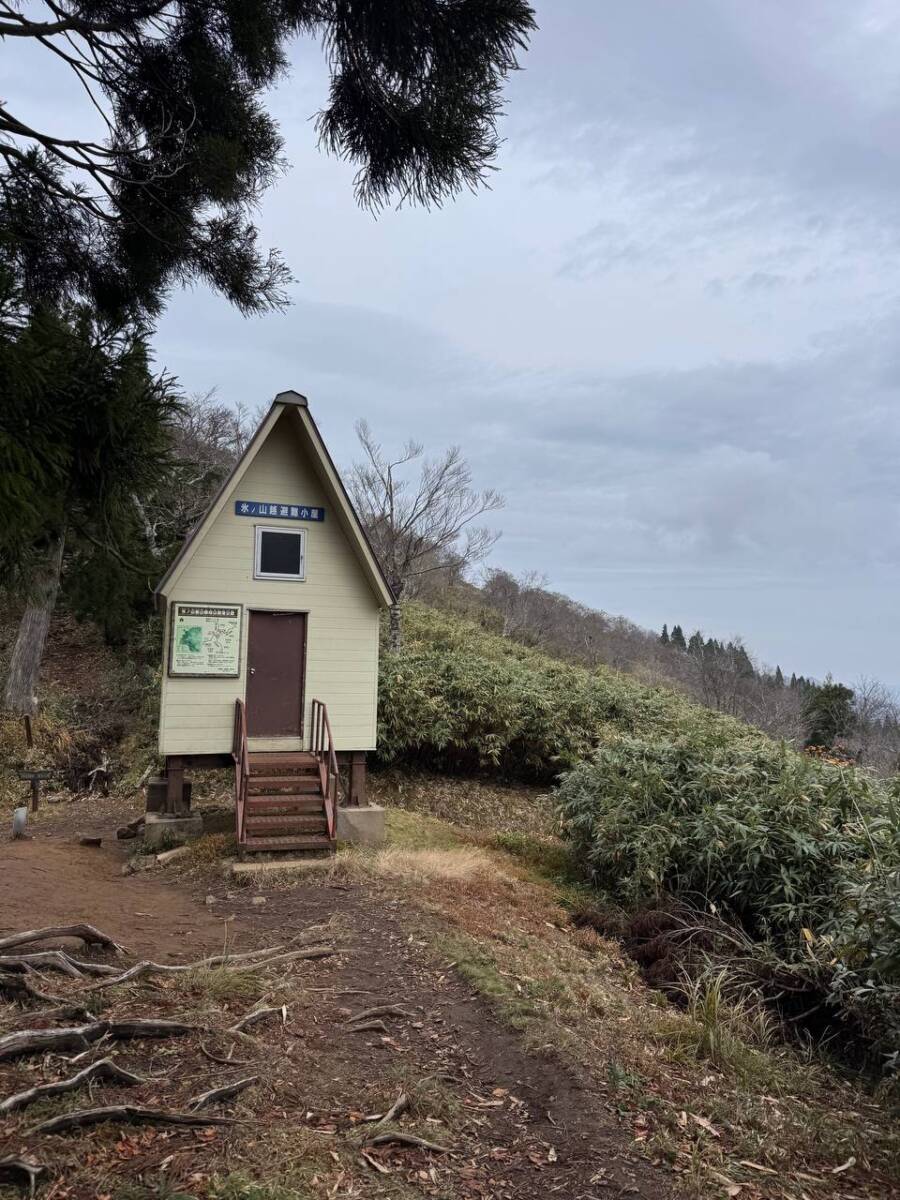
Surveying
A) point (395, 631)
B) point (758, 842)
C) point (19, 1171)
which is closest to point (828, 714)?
point (395, 631)

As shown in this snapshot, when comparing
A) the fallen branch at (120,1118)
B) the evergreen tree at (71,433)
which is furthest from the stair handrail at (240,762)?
the fallen branch at (120,1118)

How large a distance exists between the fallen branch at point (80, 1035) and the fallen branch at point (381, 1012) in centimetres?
113

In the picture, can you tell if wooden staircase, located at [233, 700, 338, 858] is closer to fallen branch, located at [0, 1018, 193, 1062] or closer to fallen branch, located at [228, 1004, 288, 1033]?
fallen branch, located at [228, 1004, 288, 1033]

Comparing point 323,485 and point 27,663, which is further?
point 27,663

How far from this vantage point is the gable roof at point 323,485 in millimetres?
10055

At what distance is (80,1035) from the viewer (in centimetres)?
409

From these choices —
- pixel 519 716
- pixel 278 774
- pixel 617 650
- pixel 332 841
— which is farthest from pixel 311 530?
pixel 617 650

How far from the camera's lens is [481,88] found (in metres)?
4.21

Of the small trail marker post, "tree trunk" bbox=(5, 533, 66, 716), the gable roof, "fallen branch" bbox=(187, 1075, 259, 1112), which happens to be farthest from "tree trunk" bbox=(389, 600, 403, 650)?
"fallen branch" bbox=(187, 1075, 259, 1112)

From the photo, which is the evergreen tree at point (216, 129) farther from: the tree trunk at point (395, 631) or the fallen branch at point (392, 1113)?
the tree trunk at point (395, 631)

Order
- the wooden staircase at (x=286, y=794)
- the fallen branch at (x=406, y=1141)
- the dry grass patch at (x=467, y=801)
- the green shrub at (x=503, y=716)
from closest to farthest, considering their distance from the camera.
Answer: the fallen branch at (x=406, y=1141)
the wooden staircase at (x=286, y=794)
the dry grass patch at (x=467, y=801)
the green shrub at (x=503, y=716)

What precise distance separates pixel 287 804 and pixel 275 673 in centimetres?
177

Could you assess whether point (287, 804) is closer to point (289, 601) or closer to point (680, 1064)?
point (289, 601)

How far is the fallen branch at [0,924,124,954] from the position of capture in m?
5.43
